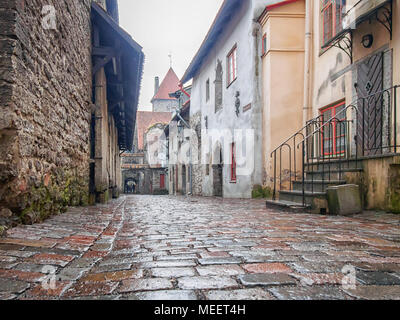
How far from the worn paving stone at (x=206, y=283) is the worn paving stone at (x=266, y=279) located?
0.08m

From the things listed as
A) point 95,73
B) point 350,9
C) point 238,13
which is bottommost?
point 95,73

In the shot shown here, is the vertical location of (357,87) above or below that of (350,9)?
below

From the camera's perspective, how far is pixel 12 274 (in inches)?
74.6

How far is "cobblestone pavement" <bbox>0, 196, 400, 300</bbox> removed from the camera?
1701 millimetres

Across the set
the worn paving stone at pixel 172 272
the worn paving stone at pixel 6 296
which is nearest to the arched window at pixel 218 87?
the worn paving stone at pixel 172 272

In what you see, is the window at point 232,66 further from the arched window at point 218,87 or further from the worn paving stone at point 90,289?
the worn paving stone at point 90,289

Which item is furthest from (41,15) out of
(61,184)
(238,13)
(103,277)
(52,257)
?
(238,13)

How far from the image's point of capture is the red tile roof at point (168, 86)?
54.9 metres

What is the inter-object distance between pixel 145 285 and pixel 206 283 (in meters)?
0.32

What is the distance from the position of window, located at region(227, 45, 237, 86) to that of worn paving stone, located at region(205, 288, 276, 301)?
35.7ft

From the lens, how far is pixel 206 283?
1822mm

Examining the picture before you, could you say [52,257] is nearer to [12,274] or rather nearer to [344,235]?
[12,274]

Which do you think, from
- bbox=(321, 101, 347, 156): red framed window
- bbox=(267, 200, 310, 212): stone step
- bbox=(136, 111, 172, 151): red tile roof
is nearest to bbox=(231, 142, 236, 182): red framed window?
bbox=(321, 101, 347, 156): red framed window

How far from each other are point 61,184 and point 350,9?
5.93 metres
